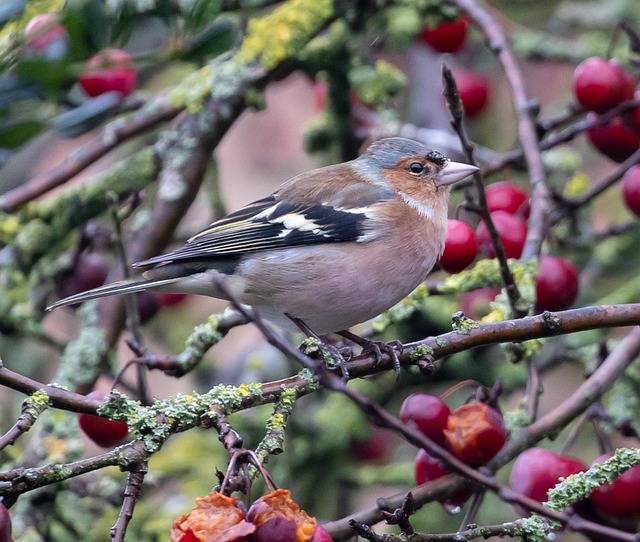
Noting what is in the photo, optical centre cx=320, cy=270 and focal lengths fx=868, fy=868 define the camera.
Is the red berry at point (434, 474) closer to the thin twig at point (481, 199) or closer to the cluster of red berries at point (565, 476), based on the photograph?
the cluster of red berries at point (565, 476)

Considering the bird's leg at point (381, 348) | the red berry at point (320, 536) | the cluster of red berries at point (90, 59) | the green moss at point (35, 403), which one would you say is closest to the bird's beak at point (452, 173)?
the bird's leg at point (381, 348)

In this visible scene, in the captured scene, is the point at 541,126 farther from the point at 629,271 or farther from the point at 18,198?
the point at 18,198

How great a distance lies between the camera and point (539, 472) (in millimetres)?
2480

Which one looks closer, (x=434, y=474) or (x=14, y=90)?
(x=14, y=90)

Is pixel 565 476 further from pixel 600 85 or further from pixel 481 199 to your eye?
pixel 600 85

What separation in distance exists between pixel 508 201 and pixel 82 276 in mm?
1674

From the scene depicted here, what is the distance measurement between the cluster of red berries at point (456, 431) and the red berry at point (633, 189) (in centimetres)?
116

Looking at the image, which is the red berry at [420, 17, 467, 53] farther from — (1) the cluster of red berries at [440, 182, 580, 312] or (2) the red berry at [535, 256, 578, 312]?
(2) the red berry at [535, 256, 578, 312]

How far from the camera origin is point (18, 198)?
136 inches

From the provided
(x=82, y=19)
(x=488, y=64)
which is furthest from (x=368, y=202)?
(x=488, y=64)

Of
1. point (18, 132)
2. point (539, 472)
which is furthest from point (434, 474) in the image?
point (18, 132)

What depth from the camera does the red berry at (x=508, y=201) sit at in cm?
316

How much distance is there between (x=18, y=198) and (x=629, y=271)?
9.46 feet

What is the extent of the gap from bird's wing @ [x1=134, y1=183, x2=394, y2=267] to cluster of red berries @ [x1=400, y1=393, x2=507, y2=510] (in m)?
0.86
